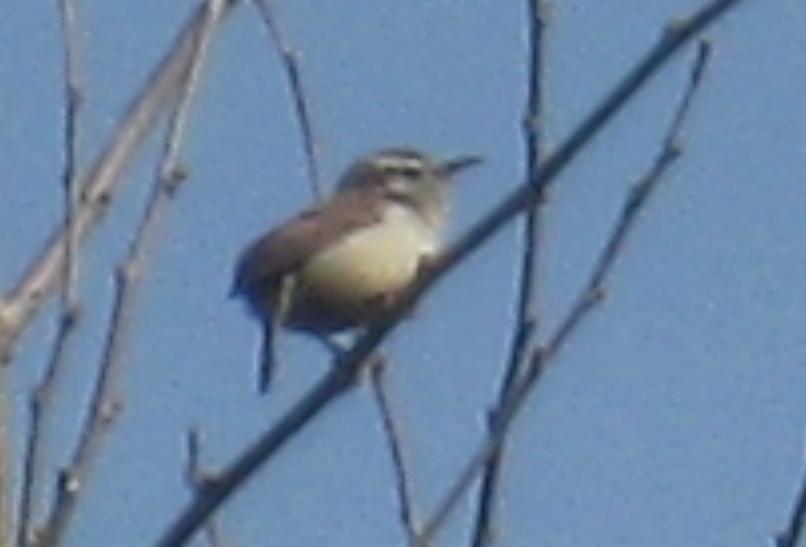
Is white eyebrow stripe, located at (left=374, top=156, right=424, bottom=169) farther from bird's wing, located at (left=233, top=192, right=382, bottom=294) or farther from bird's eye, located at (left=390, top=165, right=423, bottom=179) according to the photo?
bird's wing, located at (left=233, top=192, right=382, bottom=294)

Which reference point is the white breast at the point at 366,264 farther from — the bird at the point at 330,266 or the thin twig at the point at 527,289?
the thin twig at the point at 527,289

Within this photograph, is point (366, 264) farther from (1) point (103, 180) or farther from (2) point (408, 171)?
(1) point (103, 180)

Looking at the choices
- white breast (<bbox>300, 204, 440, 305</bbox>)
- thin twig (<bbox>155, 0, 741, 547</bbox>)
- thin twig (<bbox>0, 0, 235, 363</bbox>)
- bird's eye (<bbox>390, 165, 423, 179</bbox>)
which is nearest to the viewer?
thin twig (<bbox>155, 0, 741, 547</bbox>)

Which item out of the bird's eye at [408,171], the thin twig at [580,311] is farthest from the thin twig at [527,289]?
the bird's eye at [408,171]

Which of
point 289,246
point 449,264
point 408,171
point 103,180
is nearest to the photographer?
point 449,264

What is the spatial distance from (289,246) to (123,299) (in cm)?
163

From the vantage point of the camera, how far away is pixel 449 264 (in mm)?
3227

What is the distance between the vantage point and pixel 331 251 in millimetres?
5215

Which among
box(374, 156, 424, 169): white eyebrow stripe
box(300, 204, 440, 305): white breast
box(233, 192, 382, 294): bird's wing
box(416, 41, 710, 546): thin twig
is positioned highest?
box(416, 41, 710, 546): thin twig

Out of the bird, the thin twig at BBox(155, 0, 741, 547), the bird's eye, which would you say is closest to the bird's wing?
the bird

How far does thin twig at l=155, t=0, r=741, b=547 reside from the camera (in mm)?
3057

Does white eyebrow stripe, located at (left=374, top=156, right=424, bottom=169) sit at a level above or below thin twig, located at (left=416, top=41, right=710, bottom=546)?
below

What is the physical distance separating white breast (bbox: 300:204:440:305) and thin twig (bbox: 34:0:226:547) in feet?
4.08

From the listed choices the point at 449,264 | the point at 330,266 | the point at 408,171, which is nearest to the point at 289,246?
the point at 330,266
